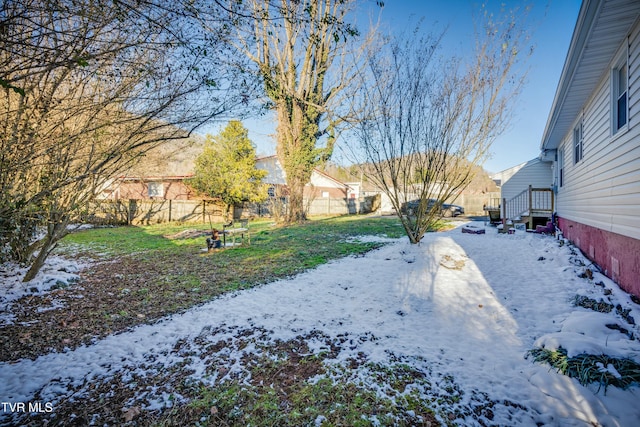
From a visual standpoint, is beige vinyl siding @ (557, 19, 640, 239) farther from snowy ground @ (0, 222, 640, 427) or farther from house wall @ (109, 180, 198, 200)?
house wall @ (109, 180, 198, 200)

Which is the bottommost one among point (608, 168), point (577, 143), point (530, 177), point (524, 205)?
point (524, 205)

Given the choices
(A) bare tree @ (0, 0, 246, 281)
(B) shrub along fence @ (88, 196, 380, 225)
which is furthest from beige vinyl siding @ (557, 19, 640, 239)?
(B) shrub along fence @ (88, 196, 380, 225)

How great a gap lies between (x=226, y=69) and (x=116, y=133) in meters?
2.02

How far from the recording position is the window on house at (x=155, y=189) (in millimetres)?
23000

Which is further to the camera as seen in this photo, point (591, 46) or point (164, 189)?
point (164, 189)

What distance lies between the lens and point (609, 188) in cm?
464

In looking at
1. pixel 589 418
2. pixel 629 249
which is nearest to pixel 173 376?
pixel 589 418

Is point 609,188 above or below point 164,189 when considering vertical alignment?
below

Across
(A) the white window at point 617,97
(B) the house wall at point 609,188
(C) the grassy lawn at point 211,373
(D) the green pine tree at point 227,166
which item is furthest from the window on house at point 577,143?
(D) the green pine tree at point 227,166

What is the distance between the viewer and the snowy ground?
2.29m

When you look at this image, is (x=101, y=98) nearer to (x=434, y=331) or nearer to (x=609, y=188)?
A: (x=434, y=331)

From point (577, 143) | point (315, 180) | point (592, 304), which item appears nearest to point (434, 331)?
point (592, 304)

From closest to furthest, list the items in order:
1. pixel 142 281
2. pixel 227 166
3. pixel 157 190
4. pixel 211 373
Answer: pixel 211 373
pixel 142 281
pixel 227 166
pixel 157 190

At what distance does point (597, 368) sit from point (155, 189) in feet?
86.1
